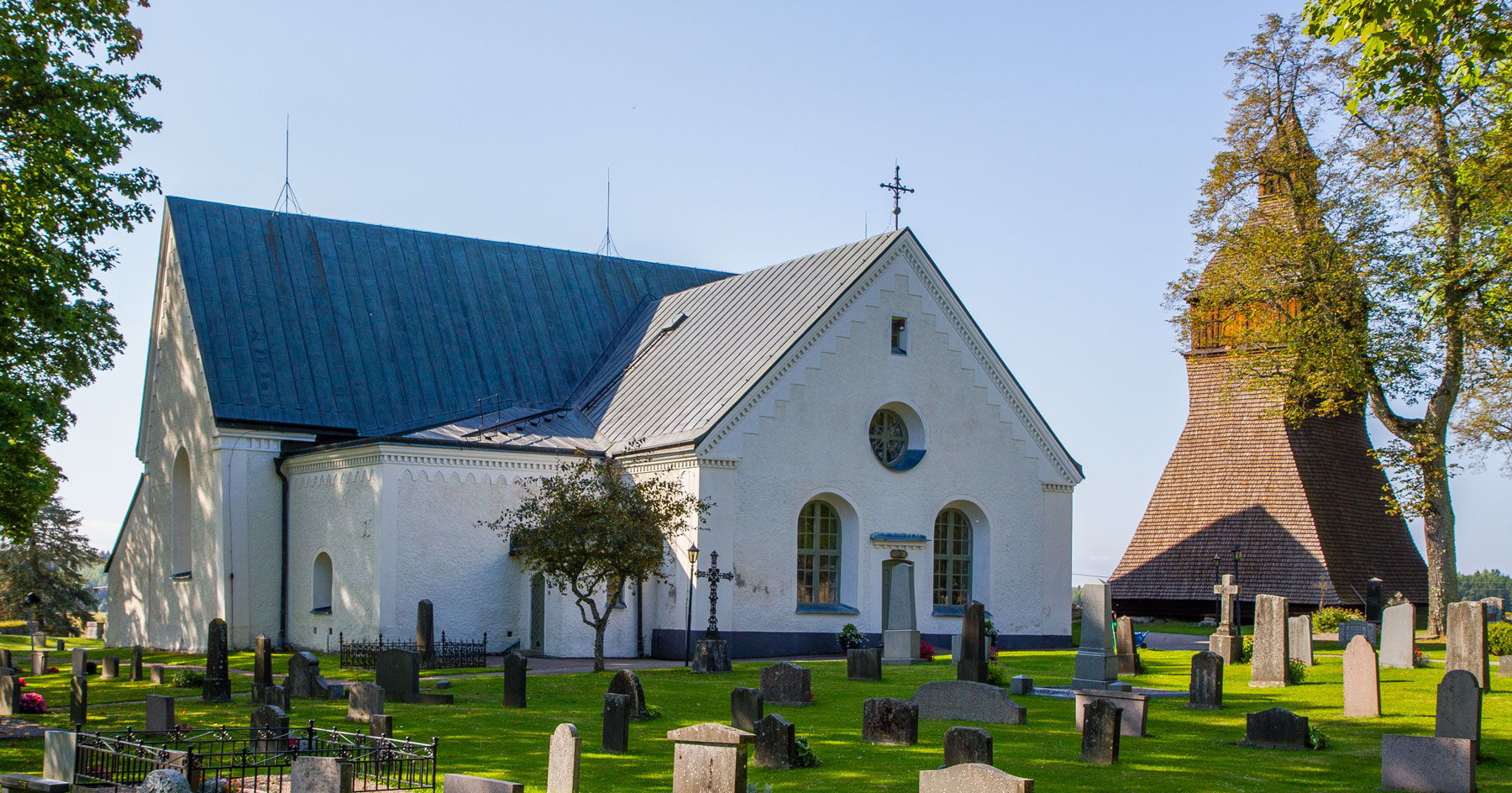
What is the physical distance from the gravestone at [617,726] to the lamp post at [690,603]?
37.1 ft

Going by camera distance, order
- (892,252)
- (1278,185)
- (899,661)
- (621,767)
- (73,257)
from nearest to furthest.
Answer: (621,767) → (73,257) → (899,661) → (892,252) → (1278,185)

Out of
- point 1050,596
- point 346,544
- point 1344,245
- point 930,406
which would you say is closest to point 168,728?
point 346,544

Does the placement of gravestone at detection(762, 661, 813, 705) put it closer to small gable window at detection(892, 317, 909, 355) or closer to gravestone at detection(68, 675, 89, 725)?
gravestone at detection(68, 675, 89, 725)

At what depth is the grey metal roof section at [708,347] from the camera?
98.8 feet

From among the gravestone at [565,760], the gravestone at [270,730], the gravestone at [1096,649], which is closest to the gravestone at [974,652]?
the gravestone at [1096,649]

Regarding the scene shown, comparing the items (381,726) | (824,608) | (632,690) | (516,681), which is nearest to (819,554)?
(824,608)

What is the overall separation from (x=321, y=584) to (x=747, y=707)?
682 inches

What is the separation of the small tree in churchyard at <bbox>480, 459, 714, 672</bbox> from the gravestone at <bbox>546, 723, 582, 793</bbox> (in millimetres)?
12351

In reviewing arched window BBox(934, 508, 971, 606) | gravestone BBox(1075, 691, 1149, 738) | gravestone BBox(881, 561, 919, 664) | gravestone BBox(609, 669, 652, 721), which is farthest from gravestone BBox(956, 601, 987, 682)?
arched window BBox(934, 508, 971, 606)

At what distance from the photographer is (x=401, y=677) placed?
19844 mm

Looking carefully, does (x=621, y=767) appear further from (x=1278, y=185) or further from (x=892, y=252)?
(x=1278, y=185)

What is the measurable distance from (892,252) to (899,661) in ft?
31.3

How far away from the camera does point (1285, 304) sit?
36.3 m

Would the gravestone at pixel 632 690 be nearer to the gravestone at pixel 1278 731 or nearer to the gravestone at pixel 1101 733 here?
the gravestone at pixel 1101 733
